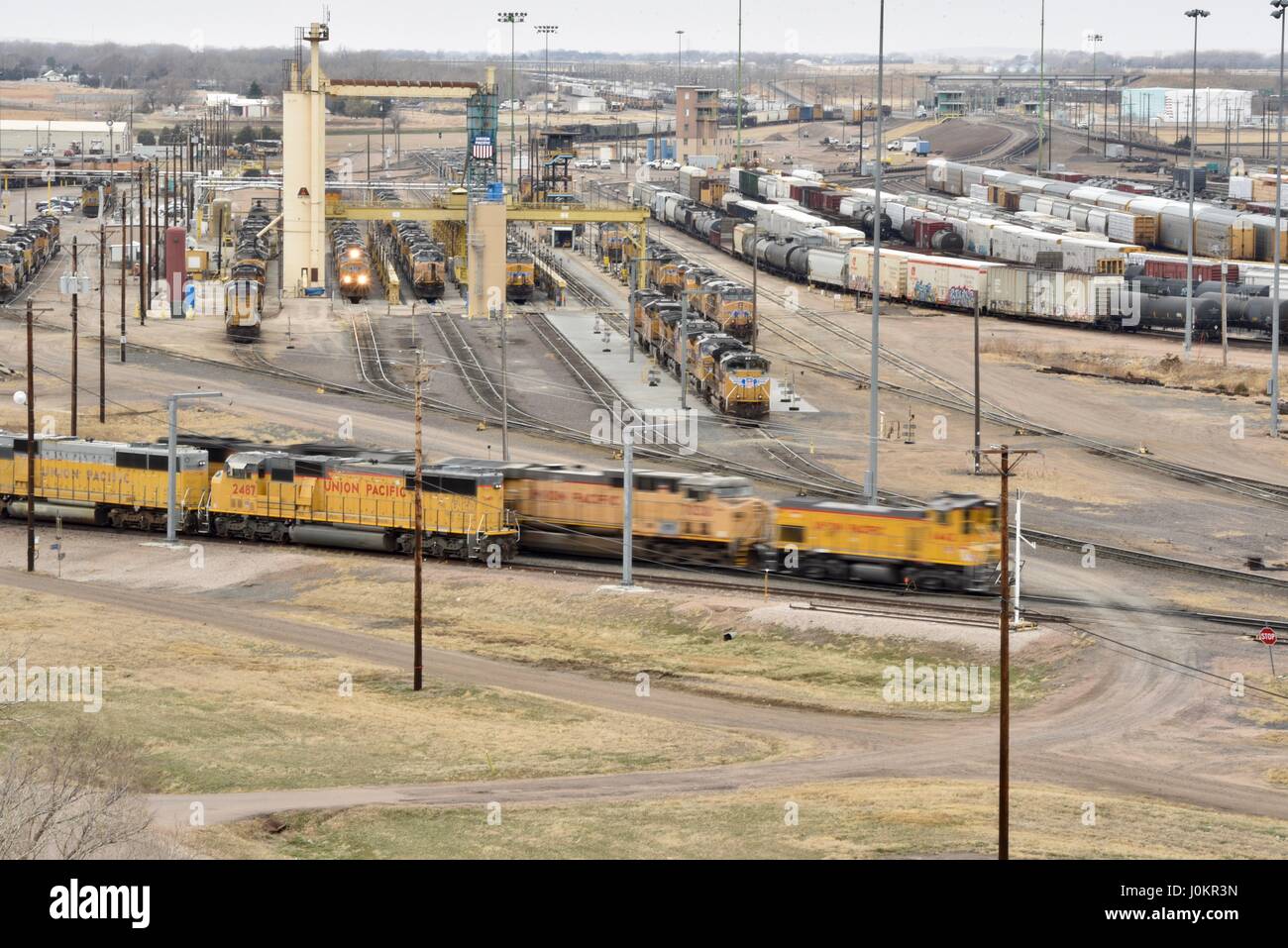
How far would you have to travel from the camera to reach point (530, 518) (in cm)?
6112

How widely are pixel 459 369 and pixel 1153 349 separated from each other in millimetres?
40303

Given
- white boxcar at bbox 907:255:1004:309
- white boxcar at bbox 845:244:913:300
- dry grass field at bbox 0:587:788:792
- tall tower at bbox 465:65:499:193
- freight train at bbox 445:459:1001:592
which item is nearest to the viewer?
dry grass field at bbox 0:587:788:792

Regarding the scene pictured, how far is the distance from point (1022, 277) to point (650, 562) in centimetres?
6352

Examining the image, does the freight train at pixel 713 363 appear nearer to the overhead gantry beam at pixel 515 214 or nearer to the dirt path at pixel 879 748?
the overhead gantry beam at pixel 515 214

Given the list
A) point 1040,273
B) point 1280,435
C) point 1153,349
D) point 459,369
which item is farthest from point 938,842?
point 1040,273

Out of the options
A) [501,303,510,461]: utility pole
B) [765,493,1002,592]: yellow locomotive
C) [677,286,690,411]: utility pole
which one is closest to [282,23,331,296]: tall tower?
[501,303,510,461]: utility pole

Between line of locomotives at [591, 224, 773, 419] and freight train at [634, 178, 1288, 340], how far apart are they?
272 cm

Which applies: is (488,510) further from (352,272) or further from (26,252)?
(26,252)

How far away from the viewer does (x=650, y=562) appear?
5966 centimetres

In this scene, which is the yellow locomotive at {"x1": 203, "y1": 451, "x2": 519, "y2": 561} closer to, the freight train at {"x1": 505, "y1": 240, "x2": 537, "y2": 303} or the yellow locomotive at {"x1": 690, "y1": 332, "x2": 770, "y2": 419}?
the yellow locomotive at {"x1": 690, "y1": 332, "x2": 770, "y2": 419}

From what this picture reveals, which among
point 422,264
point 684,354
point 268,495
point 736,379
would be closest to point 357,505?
point 268,495

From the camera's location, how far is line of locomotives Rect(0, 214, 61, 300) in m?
125
